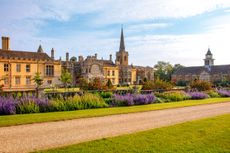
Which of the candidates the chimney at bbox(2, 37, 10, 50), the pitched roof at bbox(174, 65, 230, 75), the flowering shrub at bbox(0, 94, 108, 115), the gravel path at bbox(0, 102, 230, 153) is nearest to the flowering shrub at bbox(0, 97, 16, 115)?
the flowering shrub at bbox(0, 94, 108, 115)

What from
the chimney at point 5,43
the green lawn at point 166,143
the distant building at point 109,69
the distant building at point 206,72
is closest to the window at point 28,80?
the chimney at point 5,43

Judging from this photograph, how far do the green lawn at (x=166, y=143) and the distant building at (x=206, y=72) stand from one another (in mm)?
74261

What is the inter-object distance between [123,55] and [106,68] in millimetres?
17018

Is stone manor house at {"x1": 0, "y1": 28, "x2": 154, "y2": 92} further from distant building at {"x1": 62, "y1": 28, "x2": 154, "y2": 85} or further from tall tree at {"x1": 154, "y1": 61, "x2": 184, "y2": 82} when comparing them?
tall tree at {"x1": 154, "y1": 61, "x2": 184, "y2": 82}

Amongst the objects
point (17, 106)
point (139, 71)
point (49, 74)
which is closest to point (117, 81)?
point (139, 71)

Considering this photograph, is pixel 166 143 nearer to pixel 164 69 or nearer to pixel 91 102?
pixel 91 102

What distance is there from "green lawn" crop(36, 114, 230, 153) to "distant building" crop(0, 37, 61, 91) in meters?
38.7

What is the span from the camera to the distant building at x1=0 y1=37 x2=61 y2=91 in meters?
44.5

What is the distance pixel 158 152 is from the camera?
17.9 ft

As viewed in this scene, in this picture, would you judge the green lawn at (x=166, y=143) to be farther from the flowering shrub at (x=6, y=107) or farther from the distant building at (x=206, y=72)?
the distant building at (x=206, y=72)

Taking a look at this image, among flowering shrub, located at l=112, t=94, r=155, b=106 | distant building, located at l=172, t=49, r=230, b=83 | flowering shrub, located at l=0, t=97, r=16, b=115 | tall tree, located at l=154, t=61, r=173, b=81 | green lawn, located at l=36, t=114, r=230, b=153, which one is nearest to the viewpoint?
green lawn, located at l=36, t=114, r=230, b=153

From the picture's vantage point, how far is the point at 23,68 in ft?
154

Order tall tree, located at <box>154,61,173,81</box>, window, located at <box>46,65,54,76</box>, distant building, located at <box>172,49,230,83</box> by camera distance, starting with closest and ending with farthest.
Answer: window, located at <box>46,65,54,76</box>
distant building, located at <box>172,49,230,83</box>
tall tree, located at <box>154,61,173,81</box>

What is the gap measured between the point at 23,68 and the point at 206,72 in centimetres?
6243
